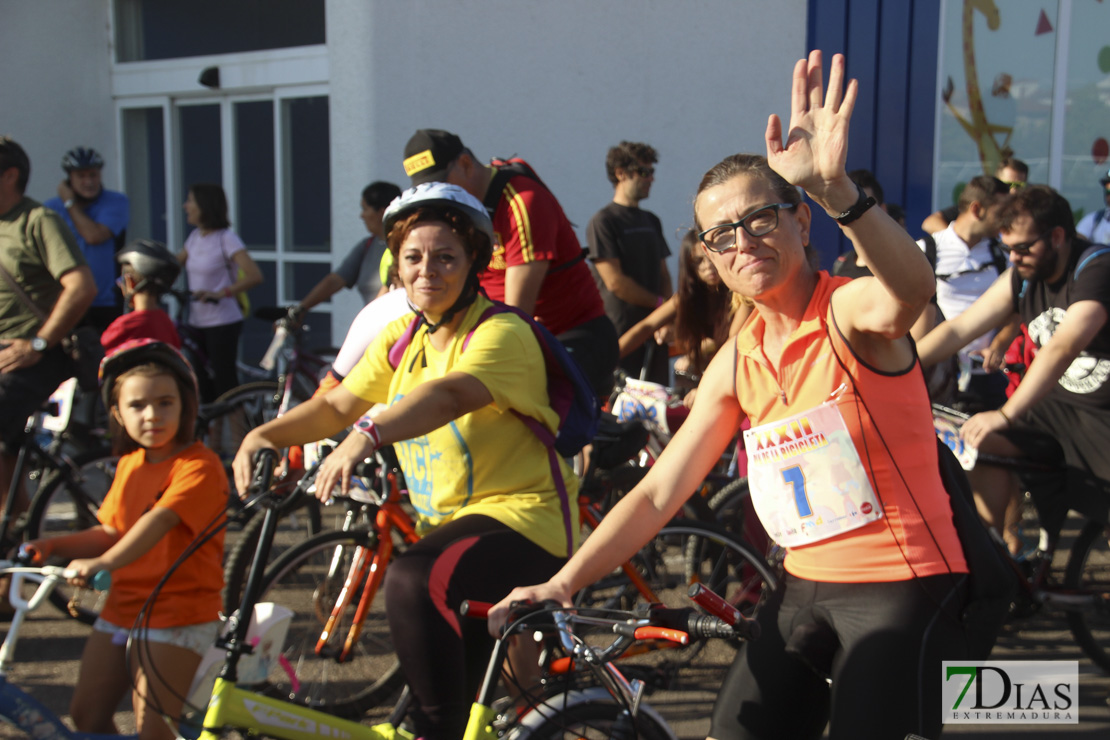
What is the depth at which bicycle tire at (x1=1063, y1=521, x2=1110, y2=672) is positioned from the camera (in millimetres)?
4191

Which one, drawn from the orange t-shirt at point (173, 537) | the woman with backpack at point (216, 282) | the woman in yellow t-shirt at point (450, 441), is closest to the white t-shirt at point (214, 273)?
the woman with backpack at point (216, 282)

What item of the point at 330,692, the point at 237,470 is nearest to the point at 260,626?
the point at 237,470

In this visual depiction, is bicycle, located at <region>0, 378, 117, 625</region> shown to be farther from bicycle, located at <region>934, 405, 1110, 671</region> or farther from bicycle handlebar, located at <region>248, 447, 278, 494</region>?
bicycle, located at <region>934, 405, 1110, 671</region>

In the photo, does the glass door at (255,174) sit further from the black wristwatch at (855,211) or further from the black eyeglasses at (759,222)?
the black wristwatch at (855,211)

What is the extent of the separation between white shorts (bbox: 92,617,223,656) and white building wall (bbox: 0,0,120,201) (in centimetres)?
819

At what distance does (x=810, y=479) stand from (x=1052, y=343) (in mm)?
2354

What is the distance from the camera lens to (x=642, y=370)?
581cm

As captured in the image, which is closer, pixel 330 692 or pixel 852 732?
pixel 852 732

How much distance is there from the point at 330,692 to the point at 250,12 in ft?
28.8

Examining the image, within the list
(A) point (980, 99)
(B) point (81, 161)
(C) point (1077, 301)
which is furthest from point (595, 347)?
(A) point (980, 99)

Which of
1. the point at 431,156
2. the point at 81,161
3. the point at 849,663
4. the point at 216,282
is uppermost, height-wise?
the point at 81,161

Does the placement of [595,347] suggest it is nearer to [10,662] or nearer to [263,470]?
[263,470]

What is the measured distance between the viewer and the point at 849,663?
6.59 ft

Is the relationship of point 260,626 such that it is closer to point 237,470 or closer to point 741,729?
point 237,470
